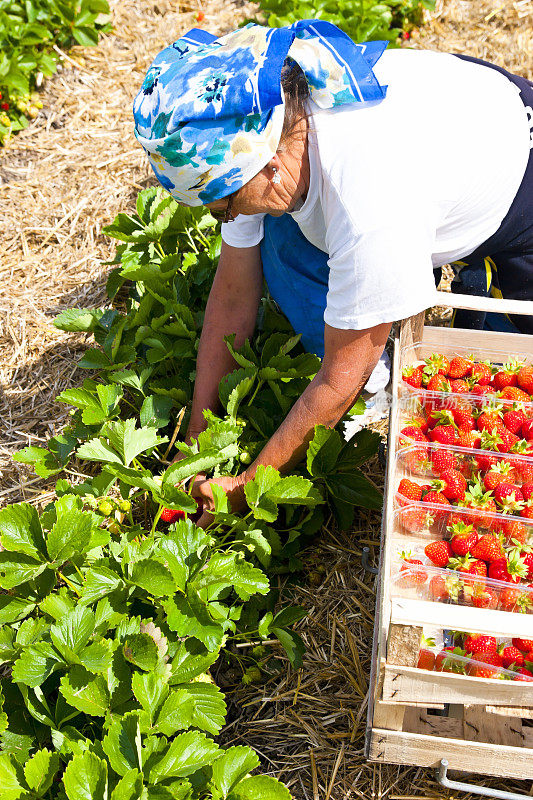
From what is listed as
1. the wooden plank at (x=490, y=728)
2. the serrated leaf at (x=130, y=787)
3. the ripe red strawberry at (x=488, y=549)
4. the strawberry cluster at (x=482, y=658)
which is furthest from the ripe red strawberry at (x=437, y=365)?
the serrated leaf at (x=130, y=787)

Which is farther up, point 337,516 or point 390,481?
point 390,481

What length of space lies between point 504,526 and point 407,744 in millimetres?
512

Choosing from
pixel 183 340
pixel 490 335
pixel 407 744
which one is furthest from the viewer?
pixel 183 340

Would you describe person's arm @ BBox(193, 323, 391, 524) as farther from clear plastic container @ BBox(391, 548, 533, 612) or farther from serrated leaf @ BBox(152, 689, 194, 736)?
serrated leaf @ BBox(152, 689, 194, 736)

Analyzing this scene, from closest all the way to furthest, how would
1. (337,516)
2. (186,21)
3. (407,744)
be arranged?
(407,744)
(337,516)
(186,21)

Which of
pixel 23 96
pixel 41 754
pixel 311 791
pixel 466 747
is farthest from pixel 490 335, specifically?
pixel 23 96

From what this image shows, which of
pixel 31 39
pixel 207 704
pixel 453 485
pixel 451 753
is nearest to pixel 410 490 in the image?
pixel 453 485

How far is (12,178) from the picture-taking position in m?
3.58

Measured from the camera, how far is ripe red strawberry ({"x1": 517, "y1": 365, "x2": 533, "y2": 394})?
1.92 meters

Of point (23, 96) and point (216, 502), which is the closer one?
point (216, 502)

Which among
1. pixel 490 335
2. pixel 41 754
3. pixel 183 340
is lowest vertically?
pixel 41 754

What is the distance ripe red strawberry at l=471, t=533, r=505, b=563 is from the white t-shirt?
519 millimetres

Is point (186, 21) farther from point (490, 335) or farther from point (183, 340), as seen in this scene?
point (490, 335)

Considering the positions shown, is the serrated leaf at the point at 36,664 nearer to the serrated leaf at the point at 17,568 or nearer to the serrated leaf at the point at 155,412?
the serrated leaf at the point at 17,568
